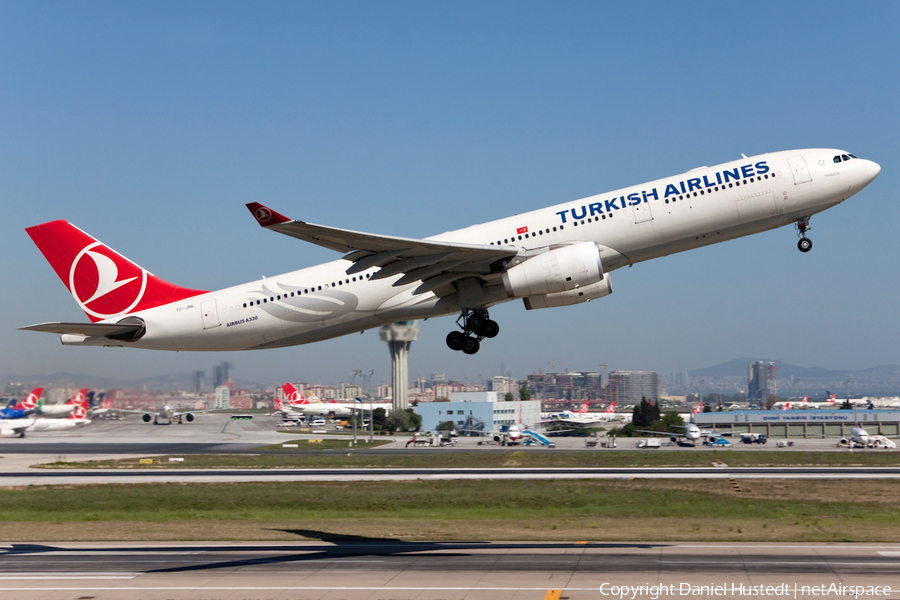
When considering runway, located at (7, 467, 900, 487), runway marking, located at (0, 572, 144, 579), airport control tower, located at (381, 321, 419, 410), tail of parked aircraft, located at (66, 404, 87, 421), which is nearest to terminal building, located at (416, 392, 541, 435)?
airport control tower, located at (381, 321, 419, 410)

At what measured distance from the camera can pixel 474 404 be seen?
135250mm

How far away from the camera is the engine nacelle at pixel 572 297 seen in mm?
31188

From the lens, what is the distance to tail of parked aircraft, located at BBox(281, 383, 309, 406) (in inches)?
5674

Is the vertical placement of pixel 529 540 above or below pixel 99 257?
below

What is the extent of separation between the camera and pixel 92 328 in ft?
109

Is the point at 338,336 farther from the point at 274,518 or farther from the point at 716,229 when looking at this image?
the point at 716,229

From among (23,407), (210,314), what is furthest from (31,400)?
(210,314)

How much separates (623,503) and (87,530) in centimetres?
2579

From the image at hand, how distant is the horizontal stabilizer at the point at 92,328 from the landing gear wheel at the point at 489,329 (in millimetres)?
14651

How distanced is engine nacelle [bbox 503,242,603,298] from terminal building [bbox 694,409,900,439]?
97750 mm

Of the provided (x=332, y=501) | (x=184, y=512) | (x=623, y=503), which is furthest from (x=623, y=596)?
(x=184, y=512)

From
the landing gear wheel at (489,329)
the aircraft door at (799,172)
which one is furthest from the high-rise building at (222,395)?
the aircraft door at (799,172)

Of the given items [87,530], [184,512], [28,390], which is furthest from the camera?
[28,390]

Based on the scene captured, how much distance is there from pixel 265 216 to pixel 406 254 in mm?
5810
